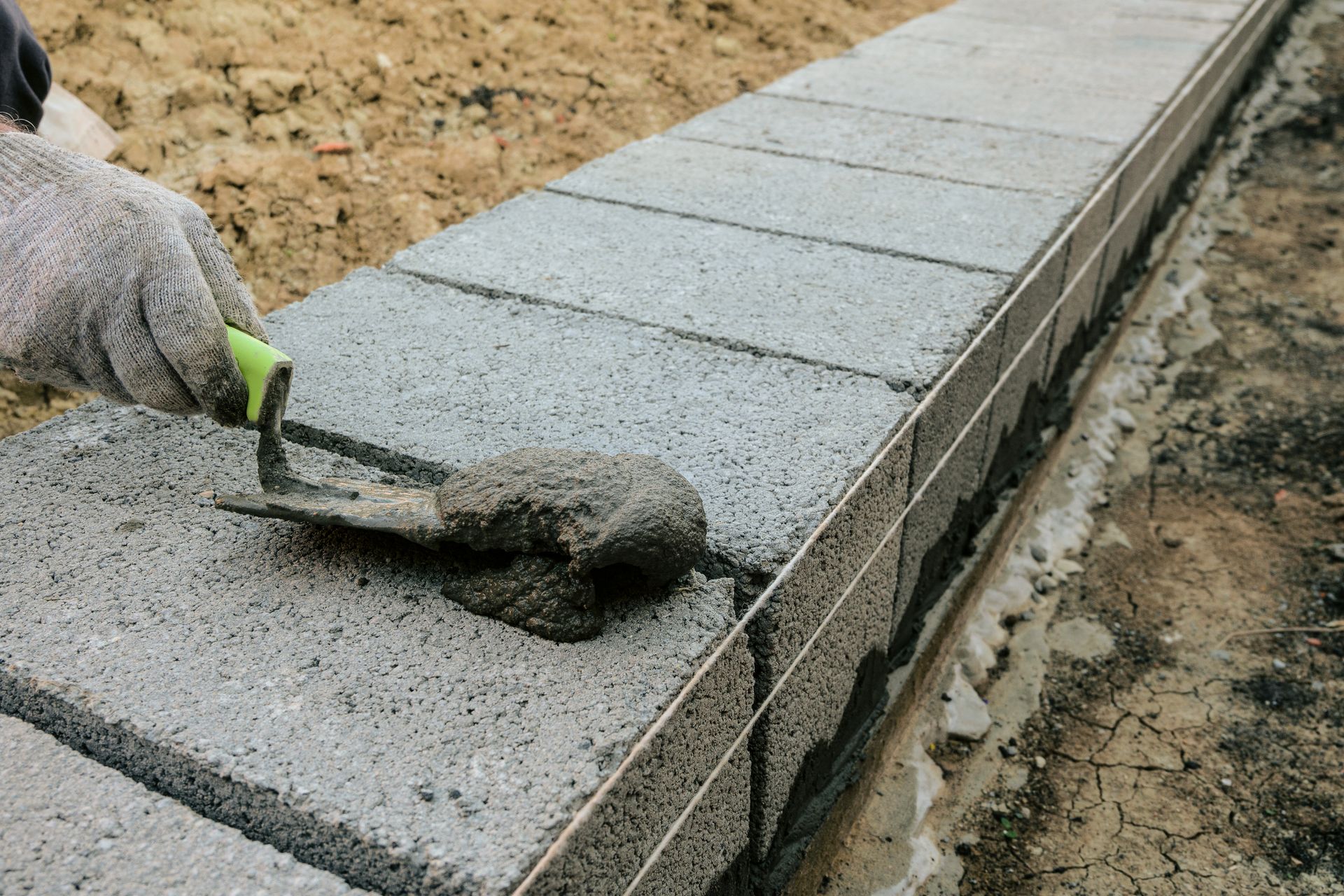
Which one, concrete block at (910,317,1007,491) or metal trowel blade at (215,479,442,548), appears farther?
concrete block at (910,317,1007,491)

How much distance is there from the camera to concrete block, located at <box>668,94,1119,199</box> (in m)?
3.14

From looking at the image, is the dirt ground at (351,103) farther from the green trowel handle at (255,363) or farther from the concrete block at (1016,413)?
the concrete block at (1016,413)

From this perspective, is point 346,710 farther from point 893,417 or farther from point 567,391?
point 893,417

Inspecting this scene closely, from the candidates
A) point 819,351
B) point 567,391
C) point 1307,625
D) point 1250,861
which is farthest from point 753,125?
point 1250,861

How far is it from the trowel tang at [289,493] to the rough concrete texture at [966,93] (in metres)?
2.70

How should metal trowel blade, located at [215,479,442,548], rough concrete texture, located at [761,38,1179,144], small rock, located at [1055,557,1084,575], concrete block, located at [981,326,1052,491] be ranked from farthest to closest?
rough concrete texture, located at [761,38,1179,144], small rock, located at [1055,557,1084,575], concrete block, located at [981,326,1052,491], metal trowel blade, located at [215,479,442,548]

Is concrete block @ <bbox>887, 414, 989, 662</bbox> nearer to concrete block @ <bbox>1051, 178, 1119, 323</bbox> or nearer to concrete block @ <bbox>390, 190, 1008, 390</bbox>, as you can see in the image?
concrete block @ <bbox>390, 190, 1008, 390</bbox>

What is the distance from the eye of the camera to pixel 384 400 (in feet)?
6.59

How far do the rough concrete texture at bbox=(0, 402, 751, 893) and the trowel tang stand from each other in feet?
0.23

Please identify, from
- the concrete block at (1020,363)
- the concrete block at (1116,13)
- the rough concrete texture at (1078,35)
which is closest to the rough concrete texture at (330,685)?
the concrete block at (1020,363)

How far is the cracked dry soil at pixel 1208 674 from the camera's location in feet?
7.30

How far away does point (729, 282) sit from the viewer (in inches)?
97.1

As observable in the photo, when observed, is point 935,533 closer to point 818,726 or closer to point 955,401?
point 955,401

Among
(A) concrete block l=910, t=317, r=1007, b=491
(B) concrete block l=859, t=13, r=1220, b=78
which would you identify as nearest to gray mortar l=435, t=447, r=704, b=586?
(A) concrete block l=910, t=317, r=1007, b=491
